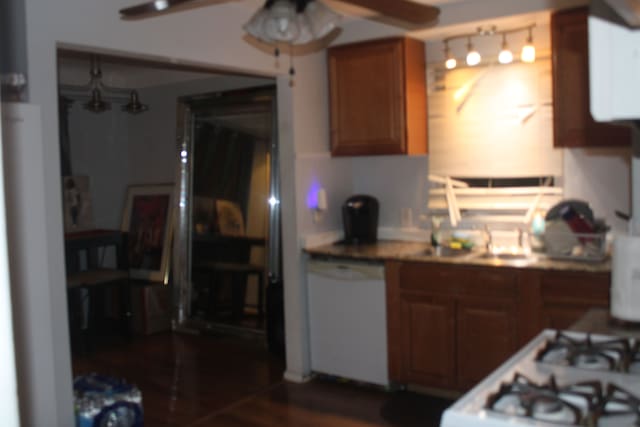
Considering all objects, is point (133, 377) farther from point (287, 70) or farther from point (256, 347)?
point (287, 70)

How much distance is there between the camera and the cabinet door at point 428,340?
12.7 feet

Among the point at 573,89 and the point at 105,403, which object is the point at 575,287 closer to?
the point at 573,89

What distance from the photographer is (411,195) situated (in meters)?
4.73

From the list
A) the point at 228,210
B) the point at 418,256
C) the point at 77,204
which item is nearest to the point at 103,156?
the point at 77,204

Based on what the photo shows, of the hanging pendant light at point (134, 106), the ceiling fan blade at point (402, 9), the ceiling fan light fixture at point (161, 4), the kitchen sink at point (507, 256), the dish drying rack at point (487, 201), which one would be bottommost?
the kitchen sink at point (507, 256)

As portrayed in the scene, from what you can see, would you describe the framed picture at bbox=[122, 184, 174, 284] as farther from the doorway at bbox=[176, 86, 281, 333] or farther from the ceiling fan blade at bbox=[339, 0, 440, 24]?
the ceiling fan blade at bbox=[339, 0, 440, 24]

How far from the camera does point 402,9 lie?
7.79 ft

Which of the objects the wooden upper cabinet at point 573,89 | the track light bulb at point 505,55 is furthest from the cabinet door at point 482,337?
the track light bulb at point 505,55

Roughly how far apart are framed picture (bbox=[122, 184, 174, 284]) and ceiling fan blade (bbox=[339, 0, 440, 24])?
3.89 m

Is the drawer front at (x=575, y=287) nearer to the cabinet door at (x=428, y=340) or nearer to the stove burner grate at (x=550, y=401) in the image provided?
the cabinet door at (x=428, y=340)

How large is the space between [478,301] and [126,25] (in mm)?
2449

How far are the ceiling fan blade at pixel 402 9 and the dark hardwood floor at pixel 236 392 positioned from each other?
2.26 m

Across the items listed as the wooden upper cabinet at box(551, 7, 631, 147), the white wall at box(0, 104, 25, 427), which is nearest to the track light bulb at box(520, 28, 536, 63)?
the wooden upper cabinet at box(551, 7, 631, 147)

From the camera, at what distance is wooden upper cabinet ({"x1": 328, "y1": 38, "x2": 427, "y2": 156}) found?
4.29 meters
